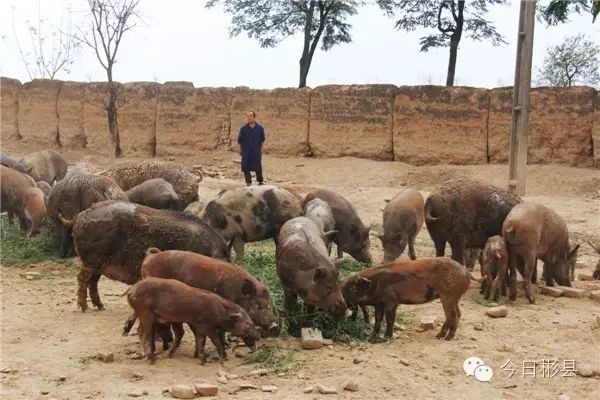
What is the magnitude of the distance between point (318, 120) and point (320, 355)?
15.9 meters

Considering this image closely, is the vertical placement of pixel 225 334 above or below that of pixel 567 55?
below

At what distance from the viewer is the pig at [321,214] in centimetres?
884

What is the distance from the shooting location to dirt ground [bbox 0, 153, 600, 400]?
556cm

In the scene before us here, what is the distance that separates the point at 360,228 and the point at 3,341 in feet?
16.8

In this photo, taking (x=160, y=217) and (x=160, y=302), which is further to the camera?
(x=160, y=217)

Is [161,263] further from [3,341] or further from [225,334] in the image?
[3,341]

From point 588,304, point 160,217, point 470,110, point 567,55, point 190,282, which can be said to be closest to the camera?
point 190,282

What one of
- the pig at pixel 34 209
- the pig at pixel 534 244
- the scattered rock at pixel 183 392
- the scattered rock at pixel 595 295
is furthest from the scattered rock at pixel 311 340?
the pig at pixel 34 209

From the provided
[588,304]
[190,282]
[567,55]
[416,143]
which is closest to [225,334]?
[190,282]

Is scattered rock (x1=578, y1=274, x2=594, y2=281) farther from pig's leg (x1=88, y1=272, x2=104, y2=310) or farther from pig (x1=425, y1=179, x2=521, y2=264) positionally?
pig's leg (x1=88, y1=272, x2=104, y2=310)

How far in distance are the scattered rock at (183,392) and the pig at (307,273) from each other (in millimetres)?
1865

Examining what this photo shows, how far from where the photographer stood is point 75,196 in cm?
1004

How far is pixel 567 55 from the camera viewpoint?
3250 centimetres

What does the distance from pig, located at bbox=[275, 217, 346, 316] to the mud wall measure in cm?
1381
